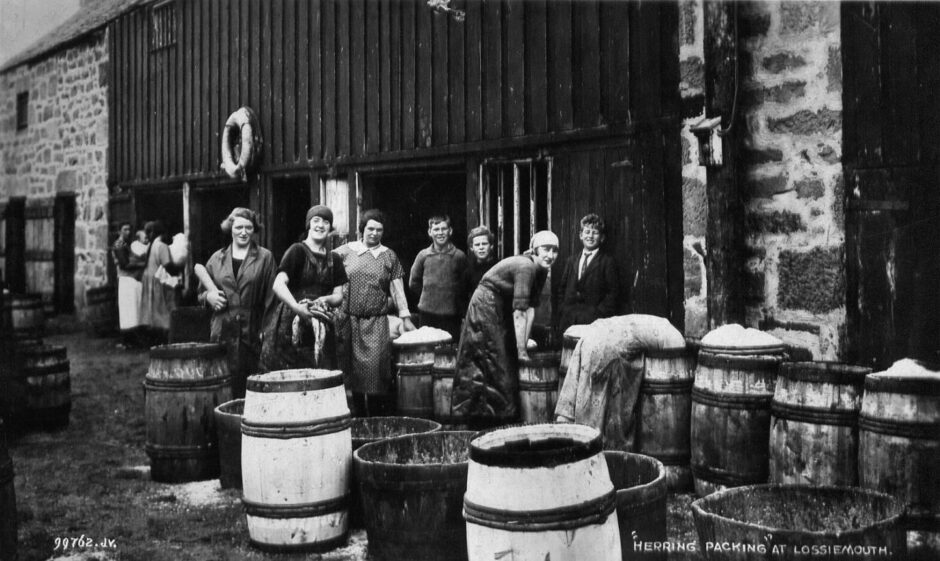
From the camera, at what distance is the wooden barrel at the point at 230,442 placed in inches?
204

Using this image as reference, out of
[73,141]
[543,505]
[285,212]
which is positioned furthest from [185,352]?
[73,141]

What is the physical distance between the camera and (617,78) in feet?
23.2

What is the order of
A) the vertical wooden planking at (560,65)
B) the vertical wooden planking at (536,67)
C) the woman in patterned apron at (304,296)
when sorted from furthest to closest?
the vertical wooden planking at (536,67), the vertical wooden planking at (560,65), the woman in patterned apron at (304,296)

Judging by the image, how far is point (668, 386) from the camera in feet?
16.9

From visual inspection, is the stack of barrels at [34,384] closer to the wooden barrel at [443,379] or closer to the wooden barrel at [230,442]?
the wooden barrel at [230,442]

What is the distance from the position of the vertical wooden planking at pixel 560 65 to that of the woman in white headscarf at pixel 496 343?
86.8 inches

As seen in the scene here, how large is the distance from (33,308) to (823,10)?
26.3ft

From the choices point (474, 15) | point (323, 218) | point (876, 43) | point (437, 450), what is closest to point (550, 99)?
point (474, 15)

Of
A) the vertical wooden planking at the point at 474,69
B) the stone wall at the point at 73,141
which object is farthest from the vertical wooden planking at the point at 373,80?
the stone wall at the point at 73,141

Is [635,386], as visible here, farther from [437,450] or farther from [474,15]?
[474,15]

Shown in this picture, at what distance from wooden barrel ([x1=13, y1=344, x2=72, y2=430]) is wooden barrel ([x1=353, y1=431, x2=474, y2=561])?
14.4 ft

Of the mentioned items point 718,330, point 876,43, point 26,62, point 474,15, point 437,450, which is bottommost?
point 437,450

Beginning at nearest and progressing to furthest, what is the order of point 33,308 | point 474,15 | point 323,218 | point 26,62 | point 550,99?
1. point 323,218
2. point 550,99
3. point 474,15
4. point 33,308
5. point 26,62

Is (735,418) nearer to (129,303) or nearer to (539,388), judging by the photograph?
(539,388)
